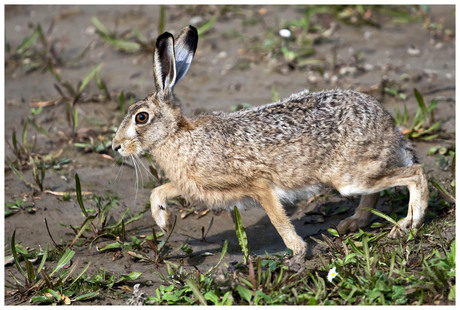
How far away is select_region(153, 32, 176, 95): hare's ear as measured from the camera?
5508 mm

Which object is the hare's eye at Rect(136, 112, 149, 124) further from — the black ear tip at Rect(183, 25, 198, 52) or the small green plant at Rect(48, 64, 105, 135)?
the small green plant at Rect(48, 64, 105, 135)

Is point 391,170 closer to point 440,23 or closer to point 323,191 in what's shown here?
point 323,191

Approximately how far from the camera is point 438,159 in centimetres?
685

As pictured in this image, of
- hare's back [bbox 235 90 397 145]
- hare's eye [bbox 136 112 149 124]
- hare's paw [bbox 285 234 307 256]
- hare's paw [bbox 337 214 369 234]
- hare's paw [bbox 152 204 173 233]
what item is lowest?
hare's paw [bbox 337 214 369 234]

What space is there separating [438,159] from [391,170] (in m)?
1.32

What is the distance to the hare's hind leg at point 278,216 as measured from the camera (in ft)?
17.9

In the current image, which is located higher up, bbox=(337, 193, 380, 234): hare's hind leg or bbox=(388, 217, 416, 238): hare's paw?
bbox=(388, 217, 416, 238): hare's paw

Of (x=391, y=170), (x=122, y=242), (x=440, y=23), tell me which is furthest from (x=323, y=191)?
(x=440, y=23)

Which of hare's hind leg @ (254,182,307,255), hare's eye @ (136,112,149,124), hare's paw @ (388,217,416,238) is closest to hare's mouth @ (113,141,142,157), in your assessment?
hare's eye @ (136,112,149,124)

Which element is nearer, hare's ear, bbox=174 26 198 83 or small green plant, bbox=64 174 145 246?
Answer: small green plant, bbox=64 174 145 246

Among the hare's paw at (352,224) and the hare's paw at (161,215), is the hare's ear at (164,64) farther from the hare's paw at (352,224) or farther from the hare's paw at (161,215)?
the hare's paw at (352,224)

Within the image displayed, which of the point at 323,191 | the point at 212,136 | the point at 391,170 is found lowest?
the point at 323,191

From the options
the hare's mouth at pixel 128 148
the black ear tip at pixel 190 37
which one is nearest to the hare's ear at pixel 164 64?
the black ear tip at pixel 190 37

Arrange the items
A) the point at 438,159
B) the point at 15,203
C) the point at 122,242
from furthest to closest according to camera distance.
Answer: the point at 438,159, the point at 15,203, the point at 122,242
